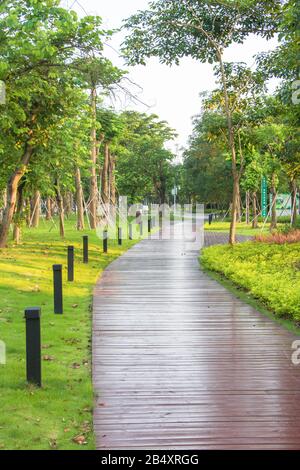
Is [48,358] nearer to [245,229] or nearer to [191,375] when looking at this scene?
[191,375]

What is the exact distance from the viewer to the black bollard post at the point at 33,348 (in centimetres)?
695

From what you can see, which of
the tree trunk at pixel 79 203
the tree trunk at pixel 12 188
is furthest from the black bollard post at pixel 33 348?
the tree trunk at pixel 79 203

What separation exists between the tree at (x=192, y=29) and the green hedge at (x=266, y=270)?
3476 mm

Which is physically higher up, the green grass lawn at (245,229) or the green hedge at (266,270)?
the green grass lawn at (245,229)

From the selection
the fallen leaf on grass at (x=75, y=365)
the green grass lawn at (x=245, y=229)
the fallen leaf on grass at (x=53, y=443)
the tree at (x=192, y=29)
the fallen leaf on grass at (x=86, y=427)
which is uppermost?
the tree at (x=192, y=29)

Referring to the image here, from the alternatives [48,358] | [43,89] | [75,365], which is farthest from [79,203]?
[75,365]

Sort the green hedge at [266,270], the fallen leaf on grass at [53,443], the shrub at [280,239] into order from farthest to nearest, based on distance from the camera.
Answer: the shrub at [280,239] < the green hedge at [266,270] < the fallen leaf on grass at [53,443]

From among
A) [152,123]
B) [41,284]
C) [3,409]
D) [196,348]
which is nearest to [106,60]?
[41,284]

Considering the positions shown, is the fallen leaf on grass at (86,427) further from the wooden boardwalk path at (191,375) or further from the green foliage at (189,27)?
the green foliage at (189,27)

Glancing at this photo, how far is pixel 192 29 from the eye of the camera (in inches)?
918

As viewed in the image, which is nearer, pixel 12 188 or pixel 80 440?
pixel 80 440

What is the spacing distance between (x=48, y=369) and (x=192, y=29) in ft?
60.2
